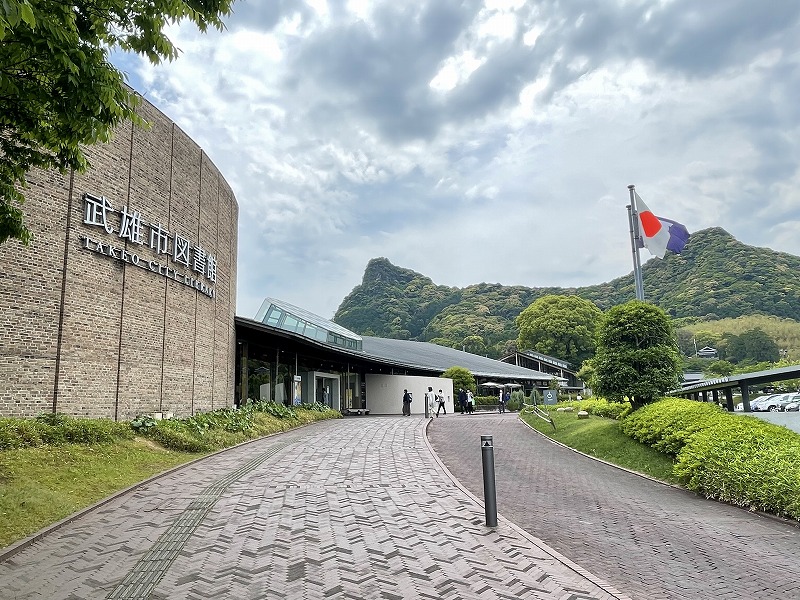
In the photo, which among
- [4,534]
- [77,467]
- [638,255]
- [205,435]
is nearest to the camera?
[4,534]

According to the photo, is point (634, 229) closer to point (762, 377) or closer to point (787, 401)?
point (762, 377)

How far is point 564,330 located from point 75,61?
5724 centimetres

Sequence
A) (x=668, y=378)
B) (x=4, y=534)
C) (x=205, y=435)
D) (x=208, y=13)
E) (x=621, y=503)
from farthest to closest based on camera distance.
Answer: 1. (x=668, y=378)
2. (x=205, y=435)
3. (x=621, y=503)
4. (x=4, y=534)
5. (x=208, y=13)

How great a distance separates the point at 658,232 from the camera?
641 inches

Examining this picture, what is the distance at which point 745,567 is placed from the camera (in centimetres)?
529

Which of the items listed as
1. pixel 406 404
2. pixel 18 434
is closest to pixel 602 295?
pixel 406 404

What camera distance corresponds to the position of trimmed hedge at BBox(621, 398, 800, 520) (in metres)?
7.44

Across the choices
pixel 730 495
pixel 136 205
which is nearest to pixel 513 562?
pixel 730 495

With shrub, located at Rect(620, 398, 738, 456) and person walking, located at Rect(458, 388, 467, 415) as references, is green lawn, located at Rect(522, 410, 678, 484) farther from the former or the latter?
person walking, located at Rect(458, 388, 467, 415)

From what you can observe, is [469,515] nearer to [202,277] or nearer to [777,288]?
[202,277]

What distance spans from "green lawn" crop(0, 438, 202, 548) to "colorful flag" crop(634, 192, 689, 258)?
1320cm

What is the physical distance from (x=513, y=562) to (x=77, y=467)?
717cm

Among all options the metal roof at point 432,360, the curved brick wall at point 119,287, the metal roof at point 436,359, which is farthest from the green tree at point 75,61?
the metal roof at point 436,359

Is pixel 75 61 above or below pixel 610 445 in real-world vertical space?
above
